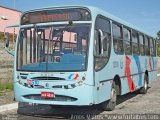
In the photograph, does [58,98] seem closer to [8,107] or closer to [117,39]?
[8,107]

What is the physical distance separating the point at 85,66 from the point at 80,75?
0.26 m

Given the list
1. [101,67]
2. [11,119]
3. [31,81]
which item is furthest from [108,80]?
[11,119]

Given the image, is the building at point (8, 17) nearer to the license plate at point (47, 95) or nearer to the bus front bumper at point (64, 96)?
the bus front bumper at point (64, 96)

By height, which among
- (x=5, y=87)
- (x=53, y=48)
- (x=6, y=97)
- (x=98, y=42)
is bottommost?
(x=6, y=97)

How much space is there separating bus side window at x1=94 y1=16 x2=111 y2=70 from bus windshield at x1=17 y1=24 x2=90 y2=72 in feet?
1.04

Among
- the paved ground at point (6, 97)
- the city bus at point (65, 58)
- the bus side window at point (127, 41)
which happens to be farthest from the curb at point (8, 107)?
the bus side window at point (127, 41)

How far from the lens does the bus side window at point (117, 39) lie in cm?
1141

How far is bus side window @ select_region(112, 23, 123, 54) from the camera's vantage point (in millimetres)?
11414

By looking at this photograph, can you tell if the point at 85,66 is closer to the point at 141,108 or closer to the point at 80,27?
the point at 80,27

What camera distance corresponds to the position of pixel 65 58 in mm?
9438

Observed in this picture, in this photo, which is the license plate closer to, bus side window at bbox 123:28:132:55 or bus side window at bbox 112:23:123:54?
bus side window at bbox 112:23:123:54

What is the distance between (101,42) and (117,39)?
2277 mm

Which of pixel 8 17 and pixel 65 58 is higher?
pixel 8 17

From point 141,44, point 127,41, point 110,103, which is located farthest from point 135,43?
point 110,103
